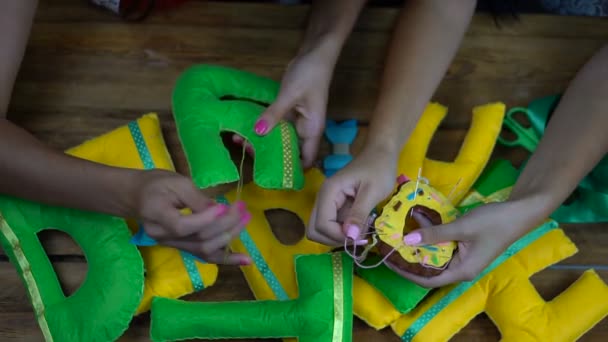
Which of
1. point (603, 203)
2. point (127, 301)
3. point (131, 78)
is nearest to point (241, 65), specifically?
point (131, 78)

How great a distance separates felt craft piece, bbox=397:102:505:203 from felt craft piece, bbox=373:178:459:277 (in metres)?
0.11

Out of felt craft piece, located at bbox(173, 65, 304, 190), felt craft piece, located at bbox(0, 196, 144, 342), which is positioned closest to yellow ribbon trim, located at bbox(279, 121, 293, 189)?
felt craft piece, located at bbox(173, 65, 304, 190)

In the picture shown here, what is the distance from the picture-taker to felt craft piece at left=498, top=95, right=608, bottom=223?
922mm

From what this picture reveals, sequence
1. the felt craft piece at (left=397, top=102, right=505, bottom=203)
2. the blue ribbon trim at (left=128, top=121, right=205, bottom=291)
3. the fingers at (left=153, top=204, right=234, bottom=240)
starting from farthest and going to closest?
1. the felt craft piece at (left=397, top=102, right=505, bottom=203)
2. the blue ribbon trim at (left=128, top=121, right=205, bottom=291)
3. the fingers at (left=153, top=204, right=234, bottom=240)

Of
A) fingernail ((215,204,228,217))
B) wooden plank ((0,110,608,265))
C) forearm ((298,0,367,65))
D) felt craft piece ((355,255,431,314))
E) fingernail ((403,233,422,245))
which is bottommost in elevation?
felt craft piece ((355,255,431,314))

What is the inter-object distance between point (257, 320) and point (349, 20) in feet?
1.51

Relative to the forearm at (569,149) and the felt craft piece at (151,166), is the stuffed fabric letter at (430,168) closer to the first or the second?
the forearm at (569,149)

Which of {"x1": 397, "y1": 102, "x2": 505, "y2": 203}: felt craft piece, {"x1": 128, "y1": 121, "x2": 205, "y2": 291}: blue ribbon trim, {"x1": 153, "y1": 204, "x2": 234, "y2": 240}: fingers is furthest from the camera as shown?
{"x1": 397, "y1": 102, "x2": 505, "y2": 203}: felt craft piece

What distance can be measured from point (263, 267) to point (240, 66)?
36 cm

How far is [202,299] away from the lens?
0.85 metres

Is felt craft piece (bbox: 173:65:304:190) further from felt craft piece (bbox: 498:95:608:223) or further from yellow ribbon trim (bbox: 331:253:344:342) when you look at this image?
felt craft piece (bbox: 498:95:608:223)

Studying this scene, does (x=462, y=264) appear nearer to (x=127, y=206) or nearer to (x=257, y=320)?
(x=257, y=320)

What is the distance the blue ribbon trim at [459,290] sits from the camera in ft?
2.69

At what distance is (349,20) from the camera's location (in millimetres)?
937
